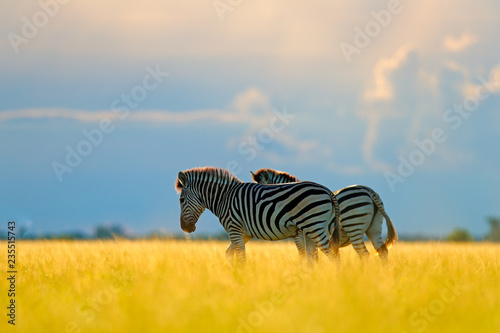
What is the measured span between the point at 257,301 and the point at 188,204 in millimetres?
6781

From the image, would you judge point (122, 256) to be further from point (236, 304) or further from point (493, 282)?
point (493, 282)

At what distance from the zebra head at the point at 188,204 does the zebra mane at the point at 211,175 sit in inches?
7.3

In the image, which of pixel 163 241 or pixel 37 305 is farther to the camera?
pixel 163 241

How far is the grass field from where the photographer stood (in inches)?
270

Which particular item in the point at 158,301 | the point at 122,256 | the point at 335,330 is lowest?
the point at 335,330

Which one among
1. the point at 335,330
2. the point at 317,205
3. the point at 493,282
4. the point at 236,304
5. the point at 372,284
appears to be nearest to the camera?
the point at 335,330

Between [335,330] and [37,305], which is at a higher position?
[37,305]

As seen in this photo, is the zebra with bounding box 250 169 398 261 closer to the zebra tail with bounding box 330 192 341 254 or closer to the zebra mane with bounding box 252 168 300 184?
the zebra tail with bounding box 330 192 341 254

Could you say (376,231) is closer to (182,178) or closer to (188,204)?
(188,204)

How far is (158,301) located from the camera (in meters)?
7.82

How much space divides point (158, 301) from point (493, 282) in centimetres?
658

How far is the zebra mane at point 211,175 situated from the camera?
13953 millimetres

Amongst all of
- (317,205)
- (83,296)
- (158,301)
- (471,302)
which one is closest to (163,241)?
(317,205)

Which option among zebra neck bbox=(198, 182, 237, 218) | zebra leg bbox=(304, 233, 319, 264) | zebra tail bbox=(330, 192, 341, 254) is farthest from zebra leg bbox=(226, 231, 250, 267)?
zebra tail bbox=(330, 192, 341, 254)
